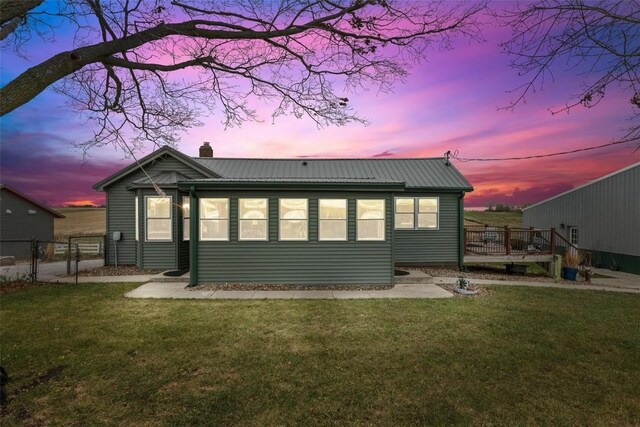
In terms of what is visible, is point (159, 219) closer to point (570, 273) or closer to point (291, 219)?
point (291, 219)

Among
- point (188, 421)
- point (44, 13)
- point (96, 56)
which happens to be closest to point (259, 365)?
point (188, 421)

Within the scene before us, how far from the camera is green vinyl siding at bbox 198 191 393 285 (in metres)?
10.7

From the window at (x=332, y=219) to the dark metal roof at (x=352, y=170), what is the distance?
4.37 meters

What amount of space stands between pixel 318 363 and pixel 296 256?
231 inches

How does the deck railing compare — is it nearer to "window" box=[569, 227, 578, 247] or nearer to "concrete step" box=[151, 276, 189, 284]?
"window" box=[569, 227, 578, 247]

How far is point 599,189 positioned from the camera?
19.4 m

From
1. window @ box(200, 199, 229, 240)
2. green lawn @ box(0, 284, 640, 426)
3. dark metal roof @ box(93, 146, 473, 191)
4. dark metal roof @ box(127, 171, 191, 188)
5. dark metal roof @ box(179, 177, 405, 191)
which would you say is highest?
dark metal roof @ box(93, 146, 473, 191)

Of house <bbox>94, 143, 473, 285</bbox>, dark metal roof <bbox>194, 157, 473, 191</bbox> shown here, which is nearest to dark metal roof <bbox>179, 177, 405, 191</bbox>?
house <bbox>94, 143, 473, 285</bbox>

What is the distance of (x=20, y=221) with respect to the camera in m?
24.1

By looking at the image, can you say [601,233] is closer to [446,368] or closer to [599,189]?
[599,189]

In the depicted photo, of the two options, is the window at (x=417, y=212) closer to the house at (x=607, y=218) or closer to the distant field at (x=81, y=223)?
the house at (x=607, y=218)

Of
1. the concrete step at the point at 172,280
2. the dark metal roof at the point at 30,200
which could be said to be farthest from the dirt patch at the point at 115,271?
the dark metal roof at the point at 30,200

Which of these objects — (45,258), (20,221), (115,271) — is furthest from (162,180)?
(20,221)

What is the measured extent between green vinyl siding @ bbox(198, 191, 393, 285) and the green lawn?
225cm
